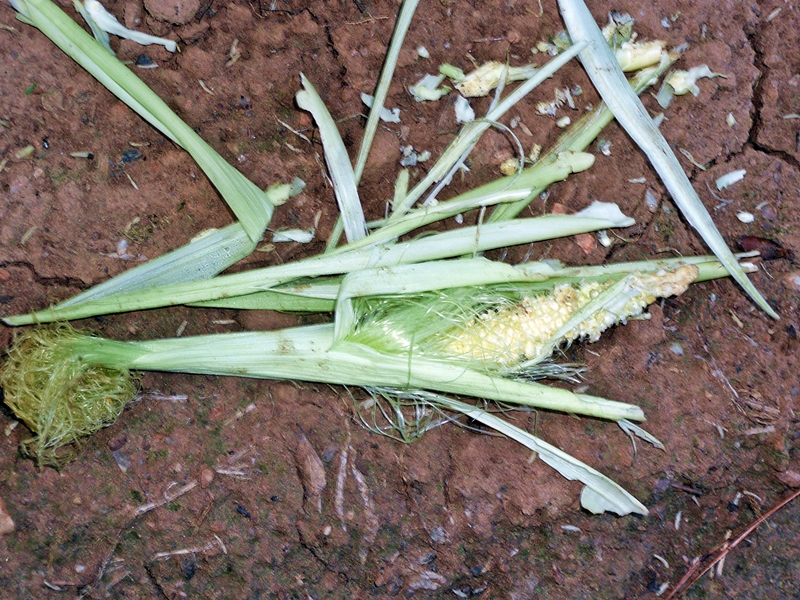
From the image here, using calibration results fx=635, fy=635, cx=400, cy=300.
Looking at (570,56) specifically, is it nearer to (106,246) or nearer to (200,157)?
(200,157)

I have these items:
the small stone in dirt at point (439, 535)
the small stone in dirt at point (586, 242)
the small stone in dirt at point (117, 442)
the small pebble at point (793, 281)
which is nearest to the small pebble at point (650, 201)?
the small stone in dirt at point (586, 242)

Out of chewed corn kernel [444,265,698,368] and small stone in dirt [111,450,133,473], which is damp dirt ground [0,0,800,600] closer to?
small stone in dirt [111,450,133,473]

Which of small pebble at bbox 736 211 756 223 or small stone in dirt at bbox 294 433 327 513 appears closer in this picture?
small stone in dirt at bbox 294 433 327 513

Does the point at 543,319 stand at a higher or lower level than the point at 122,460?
higher

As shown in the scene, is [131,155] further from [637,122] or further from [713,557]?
[713,557]

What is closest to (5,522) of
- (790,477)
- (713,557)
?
(713,557)

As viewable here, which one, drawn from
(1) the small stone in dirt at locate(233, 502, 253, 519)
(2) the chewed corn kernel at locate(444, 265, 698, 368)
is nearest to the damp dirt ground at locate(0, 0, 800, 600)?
(1) the small stone in dirt at locate(233, 502, 253, 519)

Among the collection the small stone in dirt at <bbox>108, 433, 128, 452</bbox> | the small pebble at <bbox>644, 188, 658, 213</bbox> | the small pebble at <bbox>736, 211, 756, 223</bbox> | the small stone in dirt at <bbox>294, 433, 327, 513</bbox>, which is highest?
the small pebble at <bbox>644, 188, 658, 213</bbox>
